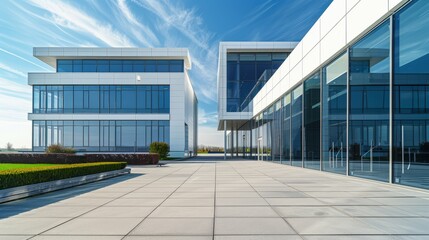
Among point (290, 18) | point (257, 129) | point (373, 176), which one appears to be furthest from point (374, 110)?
point (257, 129)

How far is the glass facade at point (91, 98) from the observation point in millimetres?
39969

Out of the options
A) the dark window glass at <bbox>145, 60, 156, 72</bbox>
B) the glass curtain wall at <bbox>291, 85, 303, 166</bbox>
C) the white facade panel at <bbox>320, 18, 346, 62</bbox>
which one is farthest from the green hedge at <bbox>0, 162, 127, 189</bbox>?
the dark window glass at <bbox>145, 60, 156, 72</bbox>

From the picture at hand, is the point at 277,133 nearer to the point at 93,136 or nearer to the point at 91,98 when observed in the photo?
the point at 93,136

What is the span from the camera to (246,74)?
3994 cm

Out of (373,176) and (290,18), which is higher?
(290,18)

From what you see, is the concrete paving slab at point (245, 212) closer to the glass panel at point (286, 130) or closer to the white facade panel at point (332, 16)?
the white facade panel at point (332, 16)

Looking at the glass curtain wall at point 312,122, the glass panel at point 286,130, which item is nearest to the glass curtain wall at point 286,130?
the glass panel at point 286,130

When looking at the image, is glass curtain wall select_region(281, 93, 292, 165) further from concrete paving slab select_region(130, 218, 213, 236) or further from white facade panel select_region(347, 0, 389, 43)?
concrete paving slab select_region(130, 218, 213, 236)

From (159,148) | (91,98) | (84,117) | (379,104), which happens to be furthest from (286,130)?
(84,117)

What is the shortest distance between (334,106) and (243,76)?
25.0 m

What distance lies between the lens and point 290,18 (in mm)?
30844

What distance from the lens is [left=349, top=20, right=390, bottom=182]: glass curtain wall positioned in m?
11.2

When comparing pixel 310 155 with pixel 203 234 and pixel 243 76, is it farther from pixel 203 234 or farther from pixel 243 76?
pixel 243 76

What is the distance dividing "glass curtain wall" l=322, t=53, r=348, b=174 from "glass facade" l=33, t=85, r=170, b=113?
92.2ft
